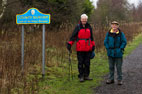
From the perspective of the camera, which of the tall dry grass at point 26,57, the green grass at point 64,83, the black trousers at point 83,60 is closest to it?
the tall dry grass at point 26,57

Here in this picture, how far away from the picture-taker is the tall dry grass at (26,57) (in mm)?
4766

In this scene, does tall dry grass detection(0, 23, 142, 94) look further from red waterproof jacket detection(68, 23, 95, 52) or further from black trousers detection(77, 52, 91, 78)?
red waterproof jacket detection(68, 23, 95, 52)

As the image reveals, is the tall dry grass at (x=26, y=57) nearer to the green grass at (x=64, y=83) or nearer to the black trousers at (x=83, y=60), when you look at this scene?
the green grass at (x=64, y=83)

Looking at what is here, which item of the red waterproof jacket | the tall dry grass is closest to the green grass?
the tall dry grass

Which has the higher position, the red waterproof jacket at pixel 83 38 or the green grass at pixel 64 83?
the red waterproof jacket at pixel 83 38

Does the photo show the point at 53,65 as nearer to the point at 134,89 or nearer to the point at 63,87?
the point at 63,87

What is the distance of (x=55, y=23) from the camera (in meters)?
18.9

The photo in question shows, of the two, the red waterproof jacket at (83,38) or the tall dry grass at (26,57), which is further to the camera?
the red waterproof jacket at (83,38)

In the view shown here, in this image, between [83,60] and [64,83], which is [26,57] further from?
[83,60]

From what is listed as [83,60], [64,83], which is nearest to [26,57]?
[64,83]

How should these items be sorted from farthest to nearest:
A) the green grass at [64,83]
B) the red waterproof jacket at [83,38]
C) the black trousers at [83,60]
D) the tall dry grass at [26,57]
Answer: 1. the black trousers at [83,60]
2. the red waterproof jacket at [83,38]
3. the green grass at [64,83]
4. the tall dry grass at [26,57]

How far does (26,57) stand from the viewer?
667 cm

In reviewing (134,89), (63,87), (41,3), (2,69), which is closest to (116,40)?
(134,89)

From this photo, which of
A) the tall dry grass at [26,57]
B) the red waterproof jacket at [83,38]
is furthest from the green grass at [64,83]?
the red waterproof jacket at [83,38]
